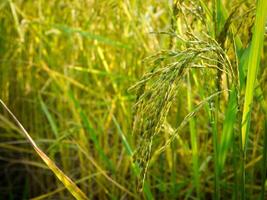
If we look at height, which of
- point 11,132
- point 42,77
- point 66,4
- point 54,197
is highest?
point 66,4

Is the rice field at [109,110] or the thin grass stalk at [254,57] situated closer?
the thin grass stalk at [254,57]

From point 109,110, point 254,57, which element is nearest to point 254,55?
point 254,57

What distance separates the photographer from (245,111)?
0.78 meters

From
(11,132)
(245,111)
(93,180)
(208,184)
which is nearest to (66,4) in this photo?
(11,132)

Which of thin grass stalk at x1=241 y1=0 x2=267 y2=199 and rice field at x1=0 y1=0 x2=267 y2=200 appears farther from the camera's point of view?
rice field at x1=0 y1=0 x2=267 y2=200

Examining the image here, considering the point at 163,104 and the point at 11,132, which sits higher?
the point at 163,104

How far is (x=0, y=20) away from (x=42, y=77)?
25cm

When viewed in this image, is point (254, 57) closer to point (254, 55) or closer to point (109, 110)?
point (254, 55)

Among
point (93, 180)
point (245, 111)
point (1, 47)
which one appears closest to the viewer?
point (245, 111)

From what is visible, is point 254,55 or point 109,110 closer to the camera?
point 254,55

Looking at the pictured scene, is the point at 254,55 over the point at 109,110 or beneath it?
over

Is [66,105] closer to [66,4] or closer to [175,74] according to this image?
[66,4]

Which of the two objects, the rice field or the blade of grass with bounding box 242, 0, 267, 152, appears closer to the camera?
the blade of grass with bounding box 242, 0, 267, 152

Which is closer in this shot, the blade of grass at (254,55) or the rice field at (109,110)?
the blade of grass at (254,55)
